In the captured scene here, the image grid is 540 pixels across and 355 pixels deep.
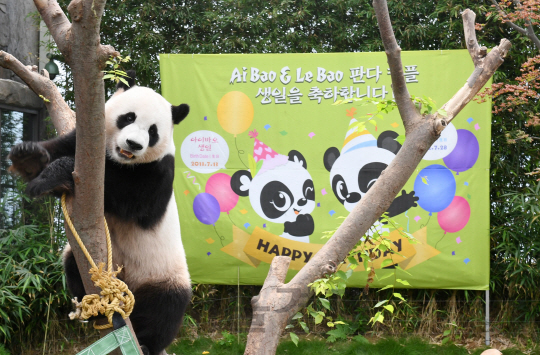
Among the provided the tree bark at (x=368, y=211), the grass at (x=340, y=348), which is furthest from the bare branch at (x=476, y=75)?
the grass at (x=340, y=348)

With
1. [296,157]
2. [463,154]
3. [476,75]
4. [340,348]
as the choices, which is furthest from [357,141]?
[476,75]

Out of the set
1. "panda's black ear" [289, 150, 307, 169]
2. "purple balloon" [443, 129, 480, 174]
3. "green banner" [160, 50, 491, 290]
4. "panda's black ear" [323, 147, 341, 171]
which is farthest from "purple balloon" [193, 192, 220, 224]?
"purple balloon" [443, 129, 480, 174]

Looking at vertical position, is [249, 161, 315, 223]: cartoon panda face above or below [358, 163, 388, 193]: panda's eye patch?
below

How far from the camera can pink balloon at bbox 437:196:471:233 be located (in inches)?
152

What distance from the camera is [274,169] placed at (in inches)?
157

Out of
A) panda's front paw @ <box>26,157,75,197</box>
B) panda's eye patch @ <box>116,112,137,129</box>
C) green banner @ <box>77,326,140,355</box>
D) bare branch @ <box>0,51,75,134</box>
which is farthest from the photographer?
bare branch @ <box>0,51,75,134</box>

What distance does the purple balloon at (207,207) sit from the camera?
402 cm

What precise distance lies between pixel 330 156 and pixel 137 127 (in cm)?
231

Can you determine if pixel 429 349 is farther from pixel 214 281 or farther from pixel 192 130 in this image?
pixel 192 130

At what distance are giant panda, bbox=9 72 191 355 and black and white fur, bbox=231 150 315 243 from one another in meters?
1.87

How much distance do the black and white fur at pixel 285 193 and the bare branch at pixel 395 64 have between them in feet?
7.15

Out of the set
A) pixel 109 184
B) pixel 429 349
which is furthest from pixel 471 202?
pixel 109 184

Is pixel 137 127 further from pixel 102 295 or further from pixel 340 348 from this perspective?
pixel 340 348

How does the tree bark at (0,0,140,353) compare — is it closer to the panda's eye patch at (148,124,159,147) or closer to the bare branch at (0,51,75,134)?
the panda's eye patch at (148,124,159,147)
